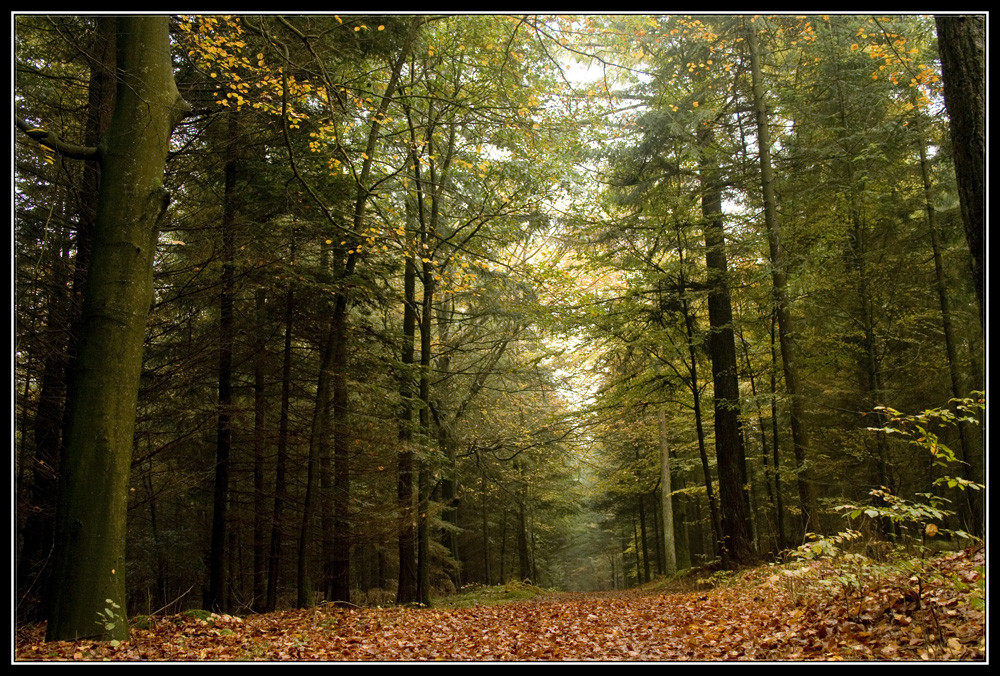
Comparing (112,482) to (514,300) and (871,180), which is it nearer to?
(514,300)

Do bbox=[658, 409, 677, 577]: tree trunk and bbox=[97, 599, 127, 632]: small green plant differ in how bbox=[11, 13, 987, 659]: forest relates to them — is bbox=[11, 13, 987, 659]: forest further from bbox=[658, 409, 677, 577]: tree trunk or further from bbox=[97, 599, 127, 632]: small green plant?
bbox=[658, 409, 677, 577]: tree trunk

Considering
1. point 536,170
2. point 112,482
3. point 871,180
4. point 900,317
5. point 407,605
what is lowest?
point 407,605

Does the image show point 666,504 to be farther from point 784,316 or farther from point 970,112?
point 970,112

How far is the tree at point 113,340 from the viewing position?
4730 millimetres

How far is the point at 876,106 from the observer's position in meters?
10.8

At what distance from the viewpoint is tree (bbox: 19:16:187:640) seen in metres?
4.73

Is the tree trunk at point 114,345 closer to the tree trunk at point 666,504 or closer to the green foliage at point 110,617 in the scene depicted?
the green foliage at point 110,617

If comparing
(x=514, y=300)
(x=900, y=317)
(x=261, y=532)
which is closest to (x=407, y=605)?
(x=261, y=532)

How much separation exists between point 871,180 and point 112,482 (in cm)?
1275

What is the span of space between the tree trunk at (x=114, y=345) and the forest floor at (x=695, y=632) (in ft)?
1.75

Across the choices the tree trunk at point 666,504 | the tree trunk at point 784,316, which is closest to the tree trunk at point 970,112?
the tree trunk at point 784,316

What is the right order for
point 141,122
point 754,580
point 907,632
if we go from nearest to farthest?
point 907,632, point 141,122, point 754,580

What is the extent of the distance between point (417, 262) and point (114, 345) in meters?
6.07

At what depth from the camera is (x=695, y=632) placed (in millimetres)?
5352
